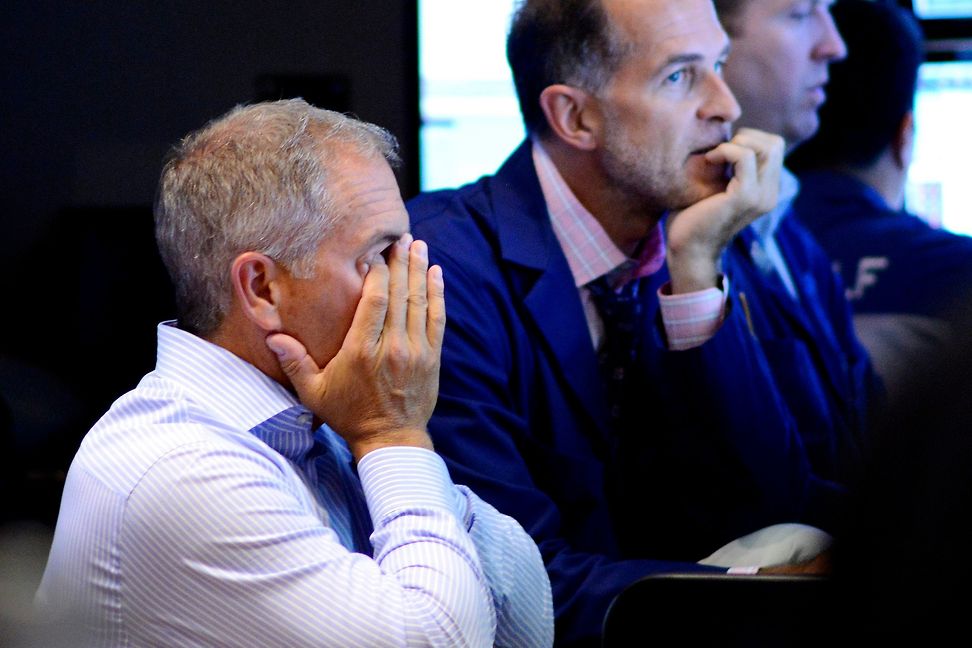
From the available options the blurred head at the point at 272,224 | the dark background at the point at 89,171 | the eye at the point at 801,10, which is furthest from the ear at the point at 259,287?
the eye at the point at 801,10

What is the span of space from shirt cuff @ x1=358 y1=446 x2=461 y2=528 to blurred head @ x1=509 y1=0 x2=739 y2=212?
0.81 m

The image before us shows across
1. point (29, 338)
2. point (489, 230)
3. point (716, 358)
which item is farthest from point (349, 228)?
point (29, 338)

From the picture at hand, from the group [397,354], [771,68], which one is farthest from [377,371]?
[771,68]

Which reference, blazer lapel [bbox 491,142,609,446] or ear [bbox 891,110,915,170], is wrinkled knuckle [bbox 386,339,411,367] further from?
ear [bbox 891,110,915,170]

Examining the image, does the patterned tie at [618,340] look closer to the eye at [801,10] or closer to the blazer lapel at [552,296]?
the blazer lapel at [552,296]

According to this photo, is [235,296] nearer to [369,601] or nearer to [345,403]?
[345,403]

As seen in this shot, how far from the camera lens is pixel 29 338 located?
7.17 ft

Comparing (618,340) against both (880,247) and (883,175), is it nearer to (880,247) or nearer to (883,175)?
(880,247)

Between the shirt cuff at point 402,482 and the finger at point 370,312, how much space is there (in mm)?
123

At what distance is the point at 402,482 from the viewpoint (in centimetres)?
117

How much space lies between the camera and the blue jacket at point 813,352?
6.73 feet

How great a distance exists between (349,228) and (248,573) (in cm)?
39

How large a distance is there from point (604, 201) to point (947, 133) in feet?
5.05

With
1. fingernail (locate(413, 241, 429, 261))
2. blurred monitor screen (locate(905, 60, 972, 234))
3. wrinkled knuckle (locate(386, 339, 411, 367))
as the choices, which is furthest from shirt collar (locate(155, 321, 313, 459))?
blurred monitor screen (locate(905, 60, 972, 234))
